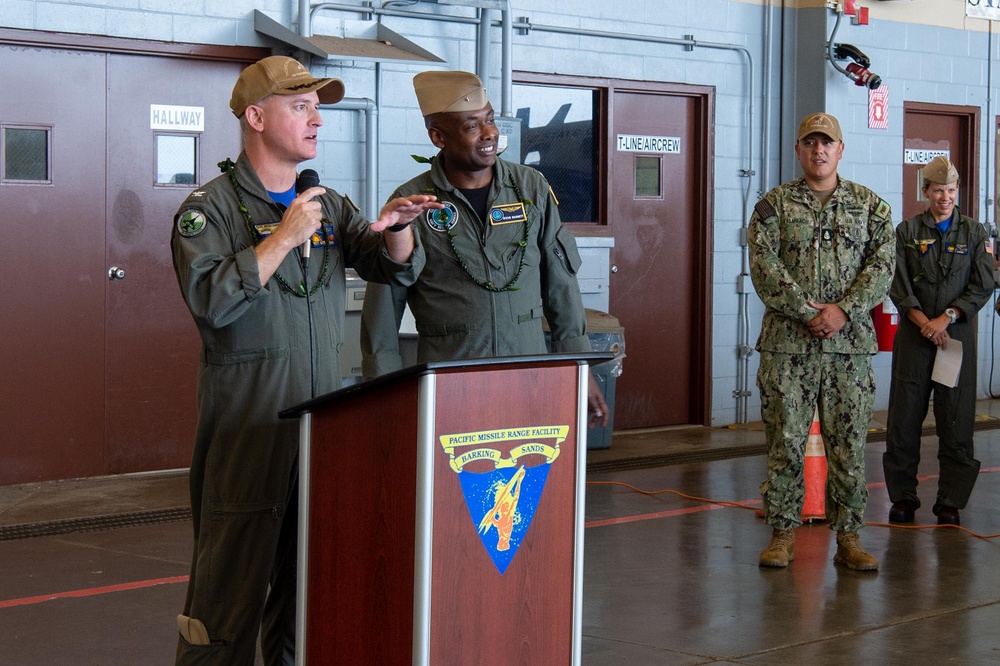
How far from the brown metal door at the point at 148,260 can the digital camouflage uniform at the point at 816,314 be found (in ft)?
12.3

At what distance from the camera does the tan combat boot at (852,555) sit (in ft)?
19.0

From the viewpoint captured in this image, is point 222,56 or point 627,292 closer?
point 222,56

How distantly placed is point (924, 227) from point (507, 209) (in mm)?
3217

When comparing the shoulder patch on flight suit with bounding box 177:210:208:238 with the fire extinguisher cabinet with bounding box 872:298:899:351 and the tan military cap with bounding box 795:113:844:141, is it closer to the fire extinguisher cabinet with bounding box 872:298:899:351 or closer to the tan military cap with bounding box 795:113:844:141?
the tan military cap with bounding box 795:113:844:141

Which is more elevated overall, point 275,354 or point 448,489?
point 275,354

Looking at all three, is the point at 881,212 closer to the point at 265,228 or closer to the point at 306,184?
the point at 306,184

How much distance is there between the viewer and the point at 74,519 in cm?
685

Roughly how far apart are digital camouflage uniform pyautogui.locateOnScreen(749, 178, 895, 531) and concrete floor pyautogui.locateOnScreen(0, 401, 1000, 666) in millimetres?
455

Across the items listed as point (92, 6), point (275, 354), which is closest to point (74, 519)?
point (92, 6)

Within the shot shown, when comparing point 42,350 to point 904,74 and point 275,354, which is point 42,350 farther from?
point 904,74

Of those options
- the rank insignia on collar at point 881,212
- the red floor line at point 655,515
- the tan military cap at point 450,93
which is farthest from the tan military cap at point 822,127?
the red floor line at point 655,515

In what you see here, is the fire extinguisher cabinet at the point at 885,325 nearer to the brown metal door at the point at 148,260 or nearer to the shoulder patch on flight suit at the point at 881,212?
the shoulder patch on flight suit at the point at 881,212

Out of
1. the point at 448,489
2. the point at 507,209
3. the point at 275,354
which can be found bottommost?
the point at 448,489

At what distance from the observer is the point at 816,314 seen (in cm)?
563
